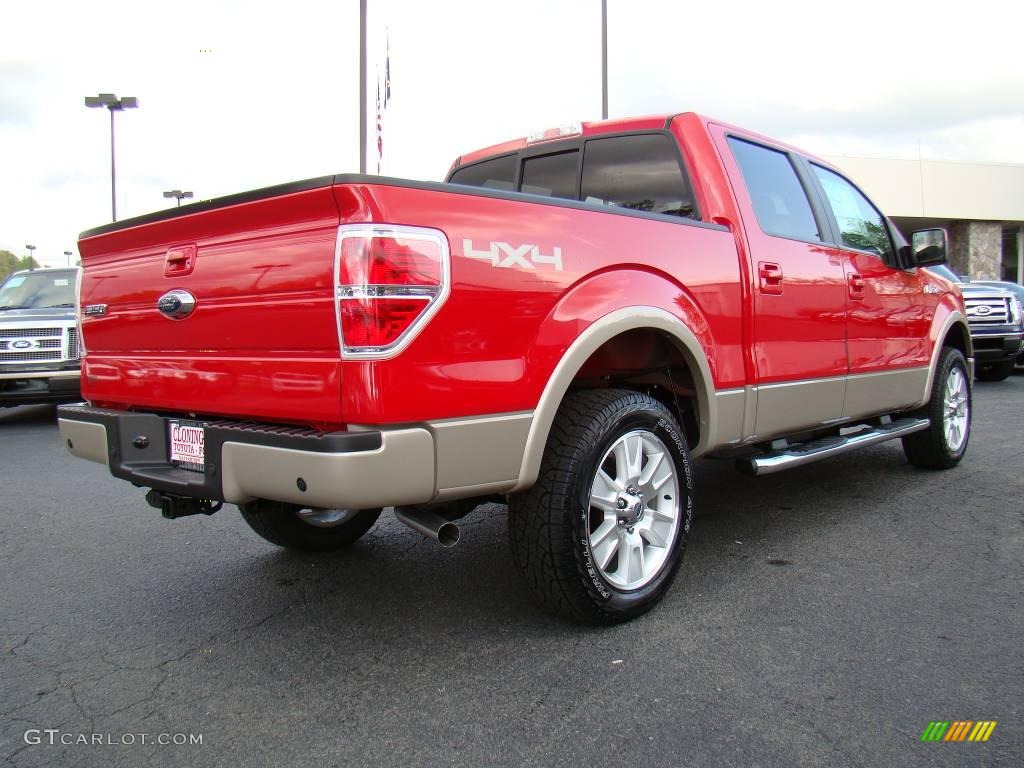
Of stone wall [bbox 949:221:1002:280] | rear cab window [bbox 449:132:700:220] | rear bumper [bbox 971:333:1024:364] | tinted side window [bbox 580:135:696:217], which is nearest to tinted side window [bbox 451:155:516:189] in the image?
rear cab window [bbox 449:132:700:220]

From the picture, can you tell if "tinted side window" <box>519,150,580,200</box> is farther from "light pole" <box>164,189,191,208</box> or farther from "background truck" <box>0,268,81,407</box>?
"light pole" <box>164,189,191,208</box>

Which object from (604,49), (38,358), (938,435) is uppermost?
(604,49)

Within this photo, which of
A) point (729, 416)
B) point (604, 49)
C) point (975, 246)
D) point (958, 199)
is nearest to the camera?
point (729, 416)

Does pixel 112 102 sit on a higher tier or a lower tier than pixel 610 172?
higher

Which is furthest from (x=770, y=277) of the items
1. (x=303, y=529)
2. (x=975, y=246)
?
(x=975, y=246)

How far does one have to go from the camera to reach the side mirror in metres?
4.88

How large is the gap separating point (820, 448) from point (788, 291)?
836 millimetres

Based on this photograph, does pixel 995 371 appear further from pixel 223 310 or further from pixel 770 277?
pixel 223 310

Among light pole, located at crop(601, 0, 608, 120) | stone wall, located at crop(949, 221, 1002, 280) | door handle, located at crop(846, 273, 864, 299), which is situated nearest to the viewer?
door handle, located at crop(846, 273, 864, 299)

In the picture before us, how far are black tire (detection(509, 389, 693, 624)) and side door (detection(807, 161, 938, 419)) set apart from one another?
2.03 metres

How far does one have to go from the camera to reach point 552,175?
172 inches

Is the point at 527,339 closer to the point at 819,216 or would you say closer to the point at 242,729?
the point at 242,729

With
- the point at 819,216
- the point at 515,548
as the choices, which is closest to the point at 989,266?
the point at 819,216

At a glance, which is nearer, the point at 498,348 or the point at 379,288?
the point at 379,288
